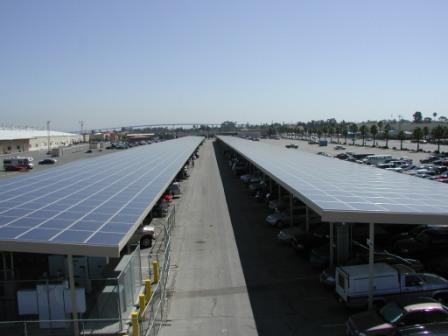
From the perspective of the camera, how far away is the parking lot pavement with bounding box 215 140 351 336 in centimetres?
1219

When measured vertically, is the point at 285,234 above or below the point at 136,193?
below

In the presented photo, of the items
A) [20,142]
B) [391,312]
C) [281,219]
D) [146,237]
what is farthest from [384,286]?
[20,142]

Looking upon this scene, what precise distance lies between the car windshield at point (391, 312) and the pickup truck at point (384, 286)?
134 centimetres

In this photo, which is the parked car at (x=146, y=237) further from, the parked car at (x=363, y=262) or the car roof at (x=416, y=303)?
the car roof at (x=416, y=303)

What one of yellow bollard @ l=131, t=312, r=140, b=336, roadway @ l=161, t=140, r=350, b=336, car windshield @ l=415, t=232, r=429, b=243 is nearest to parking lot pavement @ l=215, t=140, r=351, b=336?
roadway @ l=161, t=140, r=350, b=336

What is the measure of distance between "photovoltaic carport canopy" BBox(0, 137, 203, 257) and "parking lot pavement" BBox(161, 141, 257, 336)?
316cm

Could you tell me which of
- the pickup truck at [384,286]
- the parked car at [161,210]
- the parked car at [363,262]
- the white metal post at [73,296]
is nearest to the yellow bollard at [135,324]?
the white metal post at [73,296]

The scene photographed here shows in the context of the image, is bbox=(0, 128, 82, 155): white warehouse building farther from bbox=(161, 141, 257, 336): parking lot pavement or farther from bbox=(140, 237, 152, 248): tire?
bbox=(140, 237, 152, 248): tire

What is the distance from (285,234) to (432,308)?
10.1 metres

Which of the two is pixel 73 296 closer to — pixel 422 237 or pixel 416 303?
pixel 416 303

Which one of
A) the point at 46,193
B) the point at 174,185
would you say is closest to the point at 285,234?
the point at 46,193

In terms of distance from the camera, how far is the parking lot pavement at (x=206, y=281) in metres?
12.4

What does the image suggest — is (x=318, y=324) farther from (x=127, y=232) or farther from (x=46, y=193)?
(x=46, y=193)

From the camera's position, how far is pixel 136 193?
19109mm
